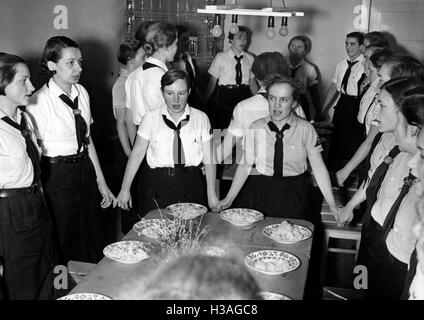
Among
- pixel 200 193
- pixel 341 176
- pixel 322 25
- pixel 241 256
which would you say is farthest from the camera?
pixel 322 25

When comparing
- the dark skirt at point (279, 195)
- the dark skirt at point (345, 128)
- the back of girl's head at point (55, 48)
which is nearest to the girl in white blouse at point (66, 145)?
the back of girl's head at point (55, 48)

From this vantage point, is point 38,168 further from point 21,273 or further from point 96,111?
point 96,111

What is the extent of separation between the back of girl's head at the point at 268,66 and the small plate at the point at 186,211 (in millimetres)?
1378

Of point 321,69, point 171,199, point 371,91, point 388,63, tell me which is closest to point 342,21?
point 321,69

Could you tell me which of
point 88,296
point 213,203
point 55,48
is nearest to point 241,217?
point 213,203

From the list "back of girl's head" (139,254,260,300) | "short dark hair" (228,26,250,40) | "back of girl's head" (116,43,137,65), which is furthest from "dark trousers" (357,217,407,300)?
"short dark hair" (228,26,250,40)

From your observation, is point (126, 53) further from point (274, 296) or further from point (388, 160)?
point (274, 296)

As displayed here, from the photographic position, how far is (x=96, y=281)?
263 centimetres

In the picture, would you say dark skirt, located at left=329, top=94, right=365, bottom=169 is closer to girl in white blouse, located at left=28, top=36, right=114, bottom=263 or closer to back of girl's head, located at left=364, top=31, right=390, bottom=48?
back of girl's head, located at left=364, top=31, right=390, bottom=48

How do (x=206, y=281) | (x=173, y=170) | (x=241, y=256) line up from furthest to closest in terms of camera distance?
(x=173, y=170) → (x=241, y=256) → (x=206, y=281)

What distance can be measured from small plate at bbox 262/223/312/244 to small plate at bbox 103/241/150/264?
733mm

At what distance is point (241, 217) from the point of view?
3.52m

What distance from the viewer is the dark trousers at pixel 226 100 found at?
7.52 meters

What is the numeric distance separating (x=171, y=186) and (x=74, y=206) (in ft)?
2.30
